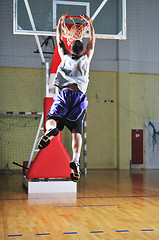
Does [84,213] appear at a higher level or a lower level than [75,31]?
lower

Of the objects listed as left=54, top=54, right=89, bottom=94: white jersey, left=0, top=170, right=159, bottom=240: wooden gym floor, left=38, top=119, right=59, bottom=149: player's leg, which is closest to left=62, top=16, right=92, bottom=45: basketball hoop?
left=54, top=54, right=89, bottom=94: white jersey

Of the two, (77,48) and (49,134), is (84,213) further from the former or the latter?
(77,48)

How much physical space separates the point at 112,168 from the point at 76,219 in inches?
335

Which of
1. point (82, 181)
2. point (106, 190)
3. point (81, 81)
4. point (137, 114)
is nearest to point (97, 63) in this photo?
point (137, 114)

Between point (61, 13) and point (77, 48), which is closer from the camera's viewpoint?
point (77, 48)

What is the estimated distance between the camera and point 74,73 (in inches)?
157

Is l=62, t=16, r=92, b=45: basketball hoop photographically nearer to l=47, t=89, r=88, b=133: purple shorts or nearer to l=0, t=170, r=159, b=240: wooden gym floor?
l=47, t=89, r=88, b=133: purple shorts

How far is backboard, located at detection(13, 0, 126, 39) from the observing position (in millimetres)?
Answer: 6504

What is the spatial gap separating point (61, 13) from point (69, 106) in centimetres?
350

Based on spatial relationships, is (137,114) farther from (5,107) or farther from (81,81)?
(81,81)

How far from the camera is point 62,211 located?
19.5 ft

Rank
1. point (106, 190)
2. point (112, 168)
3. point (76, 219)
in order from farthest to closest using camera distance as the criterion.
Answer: point (112, 168) → point (106, 190) → point (76, 219)

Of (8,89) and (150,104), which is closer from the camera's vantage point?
(8,89)

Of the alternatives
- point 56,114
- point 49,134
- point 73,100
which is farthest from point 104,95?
point 49,134
